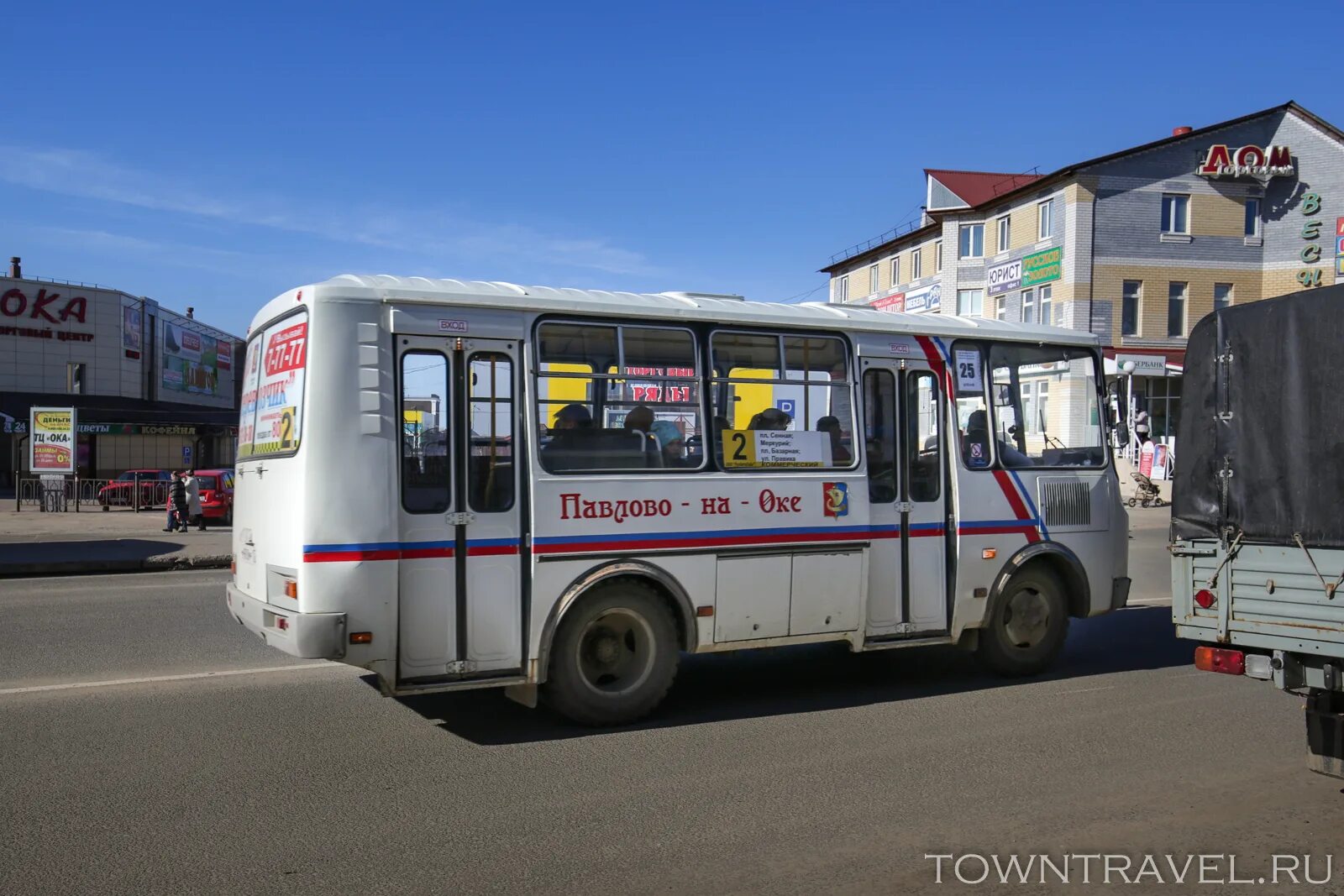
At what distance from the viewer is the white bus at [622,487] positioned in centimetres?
674

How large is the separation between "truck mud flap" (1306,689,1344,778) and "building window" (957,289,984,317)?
41.2 meters

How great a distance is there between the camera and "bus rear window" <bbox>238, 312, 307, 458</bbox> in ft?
22.5


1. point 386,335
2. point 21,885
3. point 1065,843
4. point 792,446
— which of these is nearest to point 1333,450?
point 1065,843

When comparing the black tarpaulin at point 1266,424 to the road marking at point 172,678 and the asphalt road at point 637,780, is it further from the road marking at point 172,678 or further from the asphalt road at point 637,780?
the road marking at point 172,678

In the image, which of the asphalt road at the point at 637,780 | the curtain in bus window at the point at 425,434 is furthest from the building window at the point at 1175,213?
the curtain in bus window at the point at 425,434

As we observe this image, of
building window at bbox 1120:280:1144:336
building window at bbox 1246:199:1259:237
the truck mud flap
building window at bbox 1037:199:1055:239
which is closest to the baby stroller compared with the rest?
building window at bbox 1120:280:1144:336

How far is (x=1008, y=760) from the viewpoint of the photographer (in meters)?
6.65

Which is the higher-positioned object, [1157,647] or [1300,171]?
[1300,171]

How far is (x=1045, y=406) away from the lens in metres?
9.45

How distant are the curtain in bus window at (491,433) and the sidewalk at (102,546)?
494 inches

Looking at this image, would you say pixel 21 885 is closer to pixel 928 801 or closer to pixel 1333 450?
pixel 928 801

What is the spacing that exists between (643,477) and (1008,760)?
9.46 ft

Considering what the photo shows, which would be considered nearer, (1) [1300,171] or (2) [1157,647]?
(2) [1157,647]

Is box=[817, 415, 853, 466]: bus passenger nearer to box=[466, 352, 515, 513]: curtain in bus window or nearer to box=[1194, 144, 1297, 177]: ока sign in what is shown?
box=[466, 352, 515, 513]: curtain in bus window
